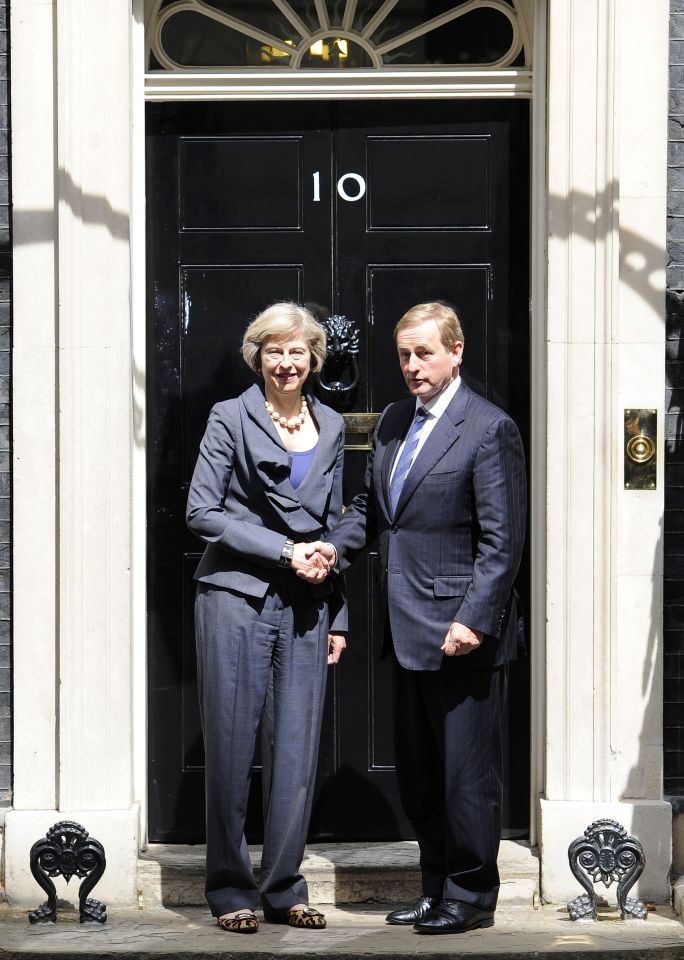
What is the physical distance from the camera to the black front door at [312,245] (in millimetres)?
5754

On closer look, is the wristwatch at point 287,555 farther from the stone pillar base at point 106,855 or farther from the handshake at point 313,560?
the stone pillar base at point 106,855

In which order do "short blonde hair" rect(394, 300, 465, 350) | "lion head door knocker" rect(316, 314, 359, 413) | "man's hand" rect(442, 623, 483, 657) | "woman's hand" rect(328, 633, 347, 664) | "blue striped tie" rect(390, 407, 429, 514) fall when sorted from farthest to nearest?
1. "lion head door knocker" rect(316, 314, 359, 413)
2. "woman's hand" rect(328, 633, 347, 664)
3. "blue striped tie" rect(390, 407, 429, 514)
4. "short blonde hair" rect(394, 300, 465, 350)
5. "man's hand" rect(442, 623, 483, 657)

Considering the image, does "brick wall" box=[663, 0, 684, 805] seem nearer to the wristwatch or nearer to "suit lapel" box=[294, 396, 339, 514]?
"suit lapel" box=[294, 396, 339, 514]

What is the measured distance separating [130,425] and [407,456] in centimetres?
110

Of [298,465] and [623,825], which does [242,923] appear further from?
[298,465]

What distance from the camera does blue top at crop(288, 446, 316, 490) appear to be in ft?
16.7

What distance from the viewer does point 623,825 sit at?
17.9 feet

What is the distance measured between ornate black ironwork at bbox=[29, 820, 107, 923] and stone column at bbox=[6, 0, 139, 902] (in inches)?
4.4

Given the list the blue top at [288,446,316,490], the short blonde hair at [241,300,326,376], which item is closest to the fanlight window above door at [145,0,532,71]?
the short blonde hair at [241,300,326,376]

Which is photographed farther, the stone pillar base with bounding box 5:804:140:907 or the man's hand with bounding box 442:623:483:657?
the stone pillar base with bounding box 5:804:140:907

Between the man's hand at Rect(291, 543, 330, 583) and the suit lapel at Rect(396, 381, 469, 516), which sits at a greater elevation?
the suit lapel at Rect(396, 381, 469, 516)

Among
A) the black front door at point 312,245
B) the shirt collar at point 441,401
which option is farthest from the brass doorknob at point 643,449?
the shirt collar at point 441,401

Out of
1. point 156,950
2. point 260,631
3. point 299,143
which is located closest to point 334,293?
point 299,143

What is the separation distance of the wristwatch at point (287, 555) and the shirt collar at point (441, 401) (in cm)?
66
